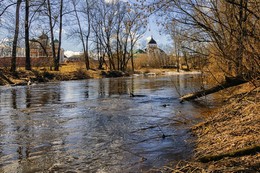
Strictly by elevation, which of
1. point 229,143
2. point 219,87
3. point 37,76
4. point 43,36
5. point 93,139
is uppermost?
point 43,36

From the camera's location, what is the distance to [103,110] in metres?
11.8

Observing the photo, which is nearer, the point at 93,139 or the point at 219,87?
the point at 93,139

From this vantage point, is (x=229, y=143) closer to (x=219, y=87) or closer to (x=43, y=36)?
(x=219, y=87)

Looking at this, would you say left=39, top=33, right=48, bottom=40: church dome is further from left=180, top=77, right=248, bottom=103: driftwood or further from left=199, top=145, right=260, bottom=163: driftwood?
left=199, top=145, right=260, bottom=163: driftwood

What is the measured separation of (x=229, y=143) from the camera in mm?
5379

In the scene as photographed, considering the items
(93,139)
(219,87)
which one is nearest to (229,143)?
(93,139)

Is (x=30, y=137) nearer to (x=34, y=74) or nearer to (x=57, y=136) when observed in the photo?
(x=57, y=136)

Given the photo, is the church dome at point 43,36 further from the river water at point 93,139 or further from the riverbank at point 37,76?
the river water at point 93,139

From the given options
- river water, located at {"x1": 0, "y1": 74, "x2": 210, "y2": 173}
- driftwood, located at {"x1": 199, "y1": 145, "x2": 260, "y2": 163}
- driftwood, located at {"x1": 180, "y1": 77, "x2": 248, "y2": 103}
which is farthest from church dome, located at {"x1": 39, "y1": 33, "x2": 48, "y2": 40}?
driftwood, located at {"x1": 199, "y1": 145, "x2": 260, "y2": 163}

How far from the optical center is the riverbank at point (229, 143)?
4.38 meters

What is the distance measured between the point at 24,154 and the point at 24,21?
3164cm

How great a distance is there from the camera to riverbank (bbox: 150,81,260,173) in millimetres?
4379

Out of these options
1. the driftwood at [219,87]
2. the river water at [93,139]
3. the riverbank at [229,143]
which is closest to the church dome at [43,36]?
the river water at [93,139]

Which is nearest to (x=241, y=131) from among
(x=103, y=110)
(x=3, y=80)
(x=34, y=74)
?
(x=103, y=110)
